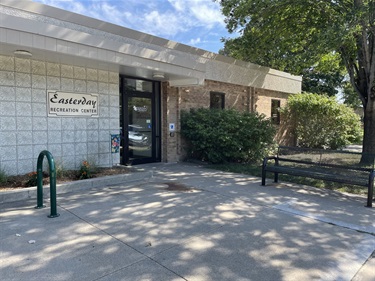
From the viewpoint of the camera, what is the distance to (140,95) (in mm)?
9102

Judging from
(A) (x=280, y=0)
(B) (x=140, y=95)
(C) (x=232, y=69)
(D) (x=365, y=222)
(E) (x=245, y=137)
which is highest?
(A) (x=280, y=0)

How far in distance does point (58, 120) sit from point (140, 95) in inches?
114

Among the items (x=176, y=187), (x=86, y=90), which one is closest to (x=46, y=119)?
(x=86, y=90)

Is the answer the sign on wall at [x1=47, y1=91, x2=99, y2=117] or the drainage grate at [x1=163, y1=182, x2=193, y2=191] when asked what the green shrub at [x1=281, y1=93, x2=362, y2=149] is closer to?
the drainage grate at [x1=163, y1=182, x2=193, y2=191]

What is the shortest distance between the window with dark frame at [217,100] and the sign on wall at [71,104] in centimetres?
511

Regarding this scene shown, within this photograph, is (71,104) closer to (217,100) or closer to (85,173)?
(85,173)

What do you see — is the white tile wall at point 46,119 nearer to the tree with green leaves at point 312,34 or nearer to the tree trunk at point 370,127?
the tree with green leaves at point 312,34

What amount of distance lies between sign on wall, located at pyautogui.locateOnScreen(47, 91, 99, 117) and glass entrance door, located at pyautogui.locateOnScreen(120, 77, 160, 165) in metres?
1.25

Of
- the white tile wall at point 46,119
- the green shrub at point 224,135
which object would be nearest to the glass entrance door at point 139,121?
the white tile wall at point 46,119

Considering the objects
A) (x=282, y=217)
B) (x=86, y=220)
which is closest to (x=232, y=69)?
(x=282, y=217)

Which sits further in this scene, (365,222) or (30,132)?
(30,132)

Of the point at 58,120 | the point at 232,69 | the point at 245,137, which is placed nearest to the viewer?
the point at 58,120

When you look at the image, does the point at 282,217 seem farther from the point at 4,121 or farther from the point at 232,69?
the point at 232,69

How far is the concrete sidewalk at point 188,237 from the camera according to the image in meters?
2.95
